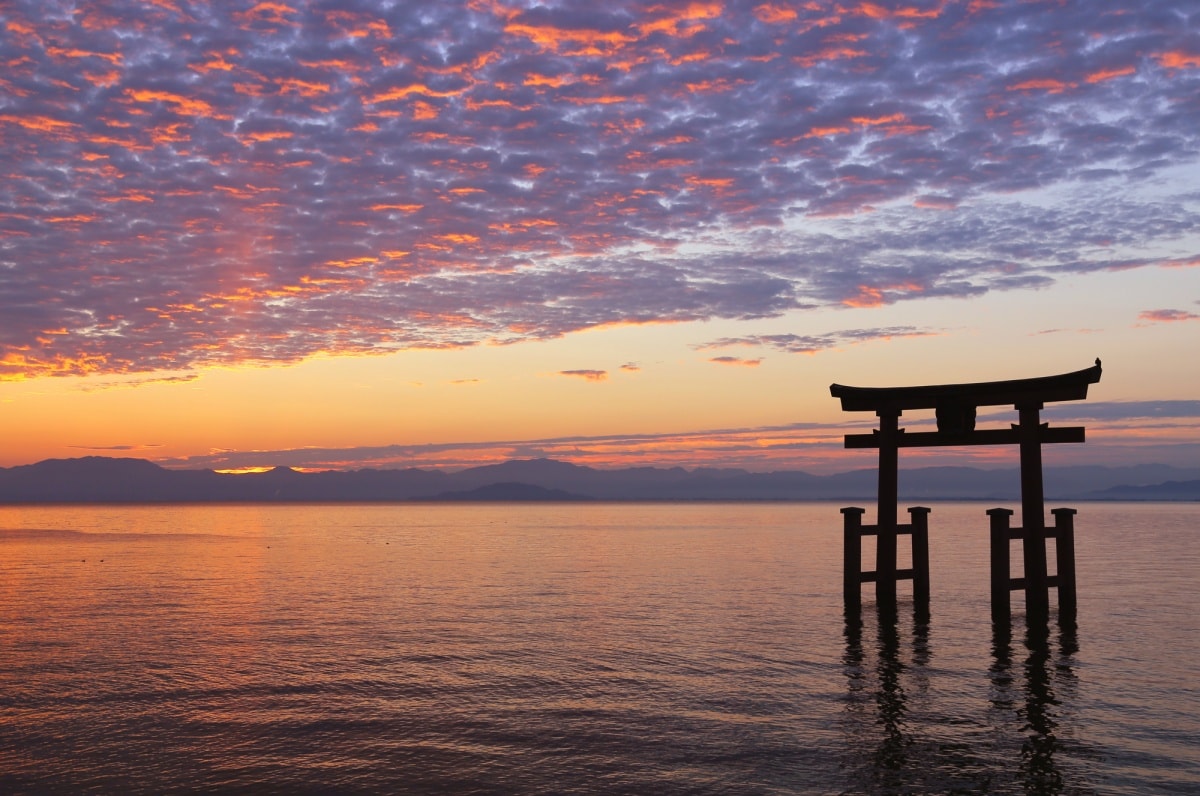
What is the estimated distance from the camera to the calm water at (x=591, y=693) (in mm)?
12047

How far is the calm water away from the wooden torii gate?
1168mm

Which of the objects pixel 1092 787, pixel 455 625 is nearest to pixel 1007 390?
pixel 1092 787

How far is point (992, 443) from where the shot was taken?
78.4 feet

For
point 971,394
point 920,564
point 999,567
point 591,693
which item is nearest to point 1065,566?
point 999,567

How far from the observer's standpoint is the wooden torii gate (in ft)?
73.8

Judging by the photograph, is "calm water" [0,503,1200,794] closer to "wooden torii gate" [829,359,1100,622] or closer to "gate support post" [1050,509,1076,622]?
"gate support post" [1050,509,1076,622]

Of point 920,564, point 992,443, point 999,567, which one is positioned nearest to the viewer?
point 999,567

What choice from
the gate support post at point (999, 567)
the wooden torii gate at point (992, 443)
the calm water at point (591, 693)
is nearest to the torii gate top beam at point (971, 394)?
the wooden torii gate at point (992, 443)

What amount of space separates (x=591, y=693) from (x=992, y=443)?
1339 centimetres

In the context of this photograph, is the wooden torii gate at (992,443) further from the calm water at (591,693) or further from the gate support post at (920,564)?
the calm water at (591,693)

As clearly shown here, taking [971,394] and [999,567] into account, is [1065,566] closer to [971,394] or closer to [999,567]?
[999,567]

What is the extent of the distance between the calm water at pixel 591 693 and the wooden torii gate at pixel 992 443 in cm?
117

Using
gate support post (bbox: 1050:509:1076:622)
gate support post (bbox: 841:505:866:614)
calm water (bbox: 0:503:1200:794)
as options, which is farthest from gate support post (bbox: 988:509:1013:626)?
gate support post (bbox: 841:505:866:614)

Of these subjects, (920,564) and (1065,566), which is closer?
(1065,566)
